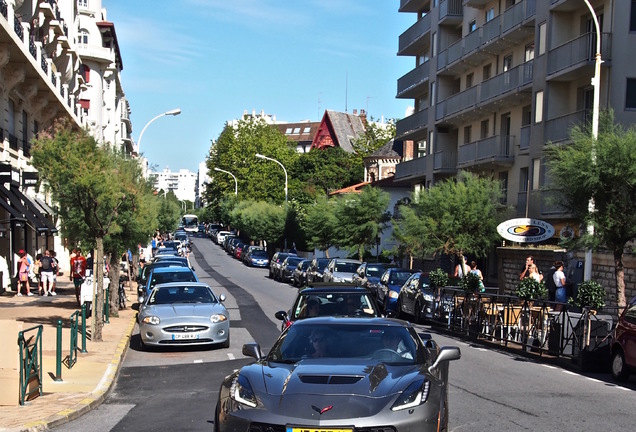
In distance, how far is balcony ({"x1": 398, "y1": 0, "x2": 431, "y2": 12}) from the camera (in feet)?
167

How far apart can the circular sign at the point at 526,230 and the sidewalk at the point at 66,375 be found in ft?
42.3

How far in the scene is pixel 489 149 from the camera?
1522 inches

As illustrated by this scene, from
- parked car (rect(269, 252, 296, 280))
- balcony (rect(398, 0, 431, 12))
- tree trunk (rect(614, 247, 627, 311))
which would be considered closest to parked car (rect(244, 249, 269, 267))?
parked car (rect(269, 252, 296, 280))

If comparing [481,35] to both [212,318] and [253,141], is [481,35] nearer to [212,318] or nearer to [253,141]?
[212,318]

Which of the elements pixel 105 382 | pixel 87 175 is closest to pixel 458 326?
pixel 87 175

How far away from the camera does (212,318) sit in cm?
1755

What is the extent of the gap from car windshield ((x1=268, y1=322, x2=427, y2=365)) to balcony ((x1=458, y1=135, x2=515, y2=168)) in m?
30.5

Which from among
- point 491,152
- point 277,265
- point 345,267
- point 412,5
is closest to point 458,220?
point 345,267

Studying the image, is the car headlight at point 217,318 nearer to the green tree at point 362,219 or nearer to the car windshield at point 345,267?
the car windshield at point 345,267

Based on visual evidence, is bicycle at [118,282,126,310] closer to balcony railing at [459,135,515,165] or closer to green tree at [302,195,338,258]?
balcony railing at [459,135,515,165]

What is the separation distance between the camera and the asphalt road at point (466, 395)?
9.88 m

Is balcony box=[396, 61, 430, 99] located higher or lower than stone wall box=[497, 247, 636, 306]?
higher

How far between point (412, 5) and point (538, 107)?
20513 millimetres

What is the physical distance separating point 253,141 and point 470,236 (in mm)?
66925
